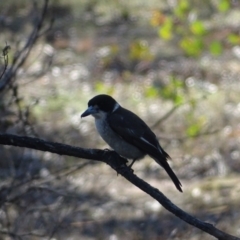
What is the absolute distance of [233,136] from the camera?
8.97 m

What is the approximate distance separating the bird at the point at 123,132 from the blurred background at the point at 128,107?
62 cm

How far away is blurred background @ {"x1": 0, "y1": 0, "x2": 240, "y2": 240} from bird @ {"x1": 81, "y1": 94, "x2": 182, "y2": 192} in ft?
2.04

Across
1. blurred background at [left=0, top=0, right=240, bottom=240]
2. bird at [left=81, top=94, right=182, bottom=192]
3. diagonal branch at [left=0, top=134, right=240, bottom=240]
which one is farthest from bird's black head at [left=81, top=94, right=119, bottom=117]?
diagonal branch at [left=0, top=134, right=240, bottom=240]

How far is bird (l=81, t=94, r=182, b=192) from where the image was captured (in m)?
5.12

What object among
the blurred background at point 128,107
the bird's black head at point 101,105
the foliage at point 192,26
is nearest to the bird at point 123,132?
the bird's black head at point 101,105

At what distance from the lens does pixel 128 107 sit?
9656 millimetres

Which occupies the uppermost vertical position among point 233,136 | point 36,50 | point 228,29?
point 228,29

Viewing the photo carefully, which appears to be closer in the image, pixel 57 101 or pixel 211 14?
pixel 57 101

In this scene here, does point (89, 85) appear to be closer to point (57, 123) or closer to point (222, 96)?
point (57, 123)

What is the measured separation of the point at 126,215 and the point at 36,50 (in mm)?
4066

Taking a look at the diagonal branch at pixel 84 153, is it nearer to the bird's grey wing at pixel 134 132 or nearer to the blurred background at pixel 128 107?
the bird's grey wing at pixel 134 132

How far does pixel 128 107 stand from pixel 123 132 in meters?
4.51

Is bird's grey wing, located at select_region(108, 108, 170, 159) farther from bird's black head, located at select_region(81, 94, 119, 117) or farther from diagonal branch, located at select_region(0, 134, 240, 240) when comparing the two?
diagonal branch, located at select_region(0, 134, 240, 240)

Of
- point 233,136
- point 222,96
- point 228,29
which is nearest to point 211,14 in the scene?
point 228,29
